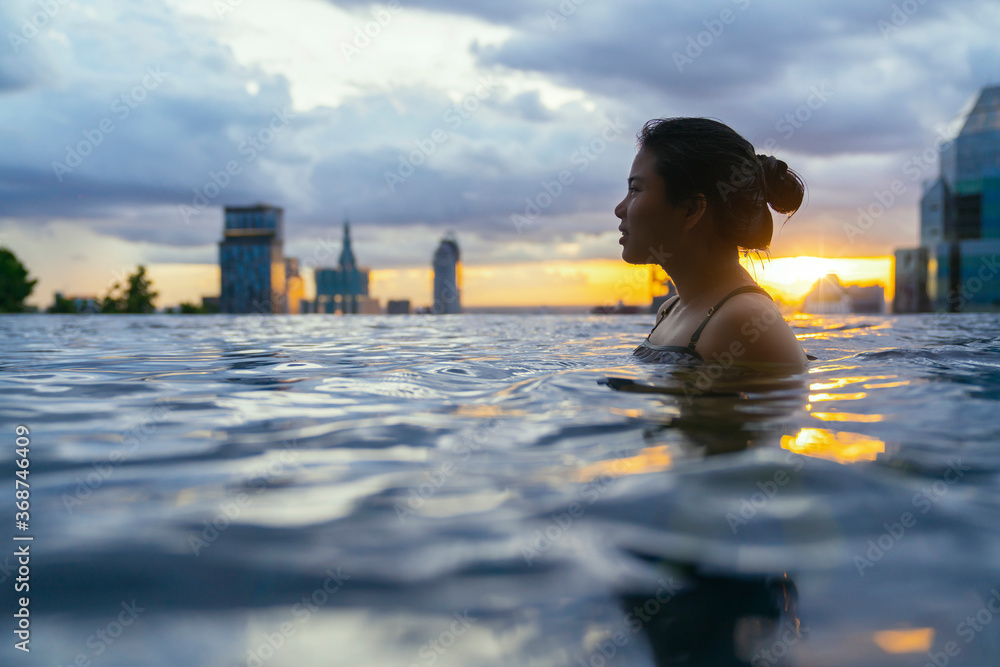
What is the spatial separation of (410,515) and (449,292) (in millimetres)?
109867

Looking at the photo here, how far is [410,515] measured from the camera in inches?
52.8

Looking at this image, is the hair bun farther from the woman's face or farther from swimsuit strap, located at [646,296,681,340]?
swimsuit strap, located at [646,296,681,340]

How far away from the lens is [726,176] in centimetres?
372

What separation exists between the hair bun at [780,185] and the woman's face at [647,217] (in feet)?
1.92

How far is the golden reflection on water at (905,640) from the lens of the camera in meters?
0.86

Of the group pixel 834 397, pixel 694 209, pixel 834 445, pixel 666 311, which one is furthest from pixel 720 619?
pixel 666 311

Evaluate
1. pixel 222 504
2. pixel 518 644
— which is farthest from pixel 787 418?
pixel 222 504

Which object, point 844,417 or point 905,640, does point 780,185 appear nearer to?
point 844,417

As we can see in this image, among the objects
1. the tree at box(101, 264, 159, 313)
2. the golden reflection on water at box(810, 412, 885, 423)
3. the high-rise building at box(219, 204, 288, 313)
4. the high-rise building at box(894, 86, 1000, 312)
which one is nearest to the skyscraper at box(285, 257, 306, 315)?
the high-rise building at box(219, 204, 288, 313)

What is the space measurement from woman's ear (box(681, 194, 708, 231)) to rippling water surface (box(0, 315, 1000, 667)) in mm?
1530

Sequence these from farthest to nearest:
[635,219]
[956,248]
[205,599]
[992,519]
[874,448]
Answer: [956,248] → [635,219] → [874,448] → [992,519] → [205,599]

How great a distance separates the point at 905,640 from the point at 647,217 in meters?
3.28

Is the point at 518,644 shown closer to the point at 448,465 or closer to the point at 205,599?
the point at 205,599

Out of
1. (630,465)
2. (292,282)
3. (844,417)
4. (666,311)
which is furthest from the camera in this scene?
(292,282)
